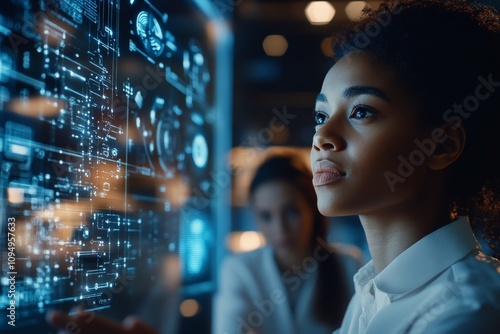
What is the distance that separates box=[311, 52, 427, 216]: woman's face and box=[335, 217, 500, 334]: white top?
80mm

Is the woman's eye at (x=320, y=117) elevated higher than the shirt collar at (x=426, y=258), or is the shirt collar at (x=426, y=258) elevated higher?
the woman's eye at (x=320, y=117)

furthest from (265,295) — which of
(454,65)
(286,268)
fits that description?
(454,65)

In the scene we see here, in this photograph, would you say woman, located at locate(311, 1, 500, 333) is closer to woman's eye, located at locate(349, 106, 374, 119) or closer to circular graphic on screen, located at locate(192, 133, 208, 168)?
woman's eye, located at locate(349, 106, 374, 119)

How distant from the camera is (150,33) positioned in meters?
0.88

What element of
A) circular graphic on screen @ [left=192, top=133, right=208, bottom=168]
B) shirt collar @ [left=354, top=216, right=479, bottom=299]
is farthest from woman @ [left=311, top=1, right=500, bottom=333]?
circular graphic on screen @ [left=192, top=133, right=208, bottom=168]

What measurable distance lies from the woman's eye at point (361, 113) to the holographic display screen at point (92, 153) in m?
0.32

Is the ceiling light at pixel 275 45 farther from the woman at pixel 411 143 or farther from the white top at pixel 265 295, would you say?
the woman at pixel 411 143

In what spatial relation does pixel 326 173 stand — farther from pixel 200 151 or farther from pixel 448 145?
pixel 200 151

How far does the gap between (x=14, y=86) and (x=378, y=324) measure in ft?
1.70

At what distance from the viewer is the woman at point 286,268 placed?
4.71 ft

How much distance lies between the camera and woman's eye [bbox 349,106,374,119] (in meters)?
0.78

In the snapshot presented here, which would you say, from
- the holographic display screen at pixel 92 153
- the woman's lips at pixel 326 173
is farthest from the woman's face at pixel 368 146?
the holographic display screen at pixel 92 153

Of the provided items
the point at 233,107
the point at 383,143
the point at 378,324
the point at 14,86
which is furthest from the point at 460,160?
the point at 233,107

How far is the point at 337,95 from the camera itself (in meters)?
0.80
